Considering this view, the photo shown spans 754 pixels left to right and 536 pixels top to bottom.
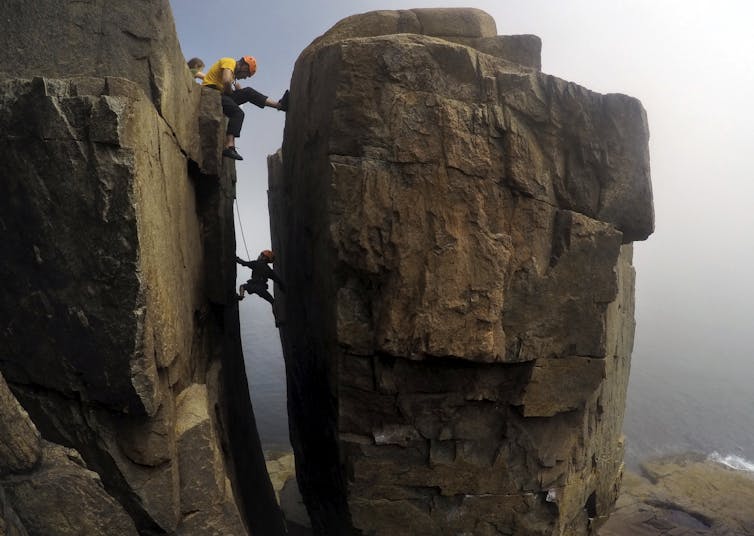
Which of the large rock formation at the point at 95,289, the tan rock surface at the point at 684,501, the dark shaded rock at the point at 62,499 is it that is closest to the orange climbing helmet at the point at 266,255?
the large rock formation at the point at 95,289

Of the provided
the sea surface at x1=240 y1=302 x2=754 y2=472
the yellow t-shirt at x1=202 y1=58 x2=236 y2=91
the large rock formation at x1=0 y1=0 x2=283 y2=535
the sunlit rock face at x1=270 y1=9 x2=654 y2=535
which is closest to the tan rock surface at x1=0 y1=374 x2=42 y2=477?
the large rock formation at x1=0 y1=0 x2=283 y2=535

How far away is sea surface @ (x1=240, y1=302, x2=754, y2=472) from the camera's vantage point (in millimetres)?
22031

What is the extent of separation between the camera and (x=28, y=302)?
4.17 metres

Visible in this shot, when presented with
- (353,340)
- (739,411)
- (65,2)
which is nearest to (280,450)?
(353,340)

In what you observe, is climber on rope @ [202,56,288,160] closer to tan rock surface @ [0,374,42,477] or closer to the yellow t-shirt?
the yellow t-shirt

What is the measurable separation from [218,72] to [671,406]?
29.2 m

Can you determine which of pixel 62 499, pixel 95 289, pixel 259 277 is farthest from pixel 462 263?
pixel 259 277

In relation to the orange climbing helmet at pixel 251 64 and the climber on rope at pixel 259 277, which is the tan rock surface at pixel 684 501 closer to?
the climber on rope at pixel 259 277

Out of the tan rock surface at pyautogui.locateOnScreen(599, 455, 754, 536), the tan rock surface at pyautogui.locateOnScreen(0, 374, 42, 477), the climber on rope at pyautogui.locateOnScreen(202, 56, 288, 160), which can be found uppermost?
the climber on rope at pyautogui.locateOnScreen(202, 56, 288, 160)

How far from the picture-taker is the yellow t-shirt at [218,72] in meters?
8.02

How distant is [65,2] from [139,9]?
24.7 inches

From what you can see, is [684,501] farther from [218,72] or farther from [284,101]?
[218,72]

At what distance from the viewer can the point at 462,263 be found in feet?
18.9

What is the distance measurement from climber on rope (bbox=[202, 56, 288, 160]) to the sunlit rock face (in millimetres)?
1595
